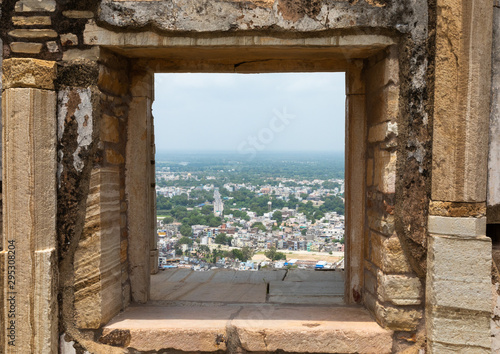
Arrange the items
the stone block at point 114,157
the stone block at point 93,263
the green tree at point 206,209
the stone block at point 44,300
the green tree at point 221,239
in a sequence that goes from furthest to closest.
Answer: the green tree at point 206,209, the green tree at point 221,239, the stone block at point 114,157, the stone block at point 93,263, the stone block at point 44,300

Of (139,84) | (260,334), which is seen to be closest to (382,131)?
(260,334)

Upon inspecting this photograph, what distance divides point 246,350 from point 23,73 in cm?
206

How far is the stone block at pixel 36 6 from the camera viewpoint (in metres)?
2.53

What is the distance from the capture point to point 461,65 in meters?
2.40

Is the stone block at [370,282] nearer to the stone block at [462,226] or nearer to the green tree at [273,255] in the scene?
the stone block at [462,226]

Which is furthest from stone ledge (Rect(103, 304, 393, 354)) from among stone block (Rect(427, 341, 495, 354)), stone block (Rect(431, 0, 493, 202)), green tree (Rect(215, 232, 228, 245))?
green tree (Rect(215, 232, 228, 245))

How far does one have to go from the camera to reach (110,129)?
9.14 ft

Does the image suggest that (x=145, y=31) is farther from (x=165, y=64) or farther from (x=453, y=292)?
(x=453, y=292)

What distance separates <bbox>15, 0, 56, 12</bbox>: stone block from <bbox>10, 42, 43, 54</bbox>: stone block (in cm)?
19

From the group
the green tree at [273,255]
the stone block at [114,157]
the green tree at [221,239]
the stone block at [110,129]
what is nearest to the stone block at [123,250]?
the stone block at [114,157]

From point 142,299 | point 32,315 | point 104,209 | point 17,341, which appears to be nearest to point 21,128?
point 104,209

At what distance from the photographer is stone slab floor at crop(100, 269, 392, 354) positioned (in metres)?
2.60

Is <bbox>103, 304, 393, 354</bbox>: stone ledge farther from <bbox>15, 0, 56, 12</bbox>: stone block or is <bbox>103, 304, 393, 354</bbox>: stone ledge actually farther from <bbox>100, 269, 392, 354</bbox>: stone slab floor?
<bbox>15, 0, 56, 12</bbox>: stone block

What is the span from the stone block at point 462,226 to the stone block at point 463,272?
3cm
